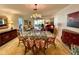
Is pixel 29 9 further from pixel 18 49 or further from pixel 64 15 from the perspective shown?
pixel 18 49

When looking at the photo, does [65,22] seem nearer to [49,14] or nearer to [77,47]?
[49,14]

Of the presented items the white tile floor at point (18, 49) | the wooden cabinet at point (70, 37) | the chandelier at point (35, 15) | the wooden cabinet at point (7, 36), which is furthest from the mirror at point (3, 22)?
the wooden cabinet at point (70, 37)

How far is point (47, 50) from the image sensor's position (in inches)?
105

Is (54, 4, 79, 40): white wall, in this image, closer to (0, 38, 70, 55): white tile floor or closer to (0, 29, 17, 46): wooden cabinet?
(0, 38, 70, 55): white tile floor

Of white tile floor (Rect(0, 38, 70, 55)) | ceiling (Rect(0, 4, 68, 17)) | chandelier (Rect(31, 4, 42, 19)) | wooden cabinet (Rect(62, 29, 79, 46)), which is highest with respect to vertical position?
ceiling (Rect(0, 4, 68, 17))

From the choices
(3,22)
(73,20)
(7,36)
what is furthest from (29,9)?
(73,20)

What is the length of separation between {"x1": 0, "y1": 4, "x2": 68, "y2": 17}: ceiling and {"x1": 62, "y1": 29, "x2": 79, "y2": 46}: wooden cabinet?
0.52 metres

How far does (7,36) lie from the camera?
2.70m

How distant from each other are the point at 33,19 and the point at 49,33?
49 cm

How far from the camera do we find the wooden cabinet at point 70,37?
100 inches

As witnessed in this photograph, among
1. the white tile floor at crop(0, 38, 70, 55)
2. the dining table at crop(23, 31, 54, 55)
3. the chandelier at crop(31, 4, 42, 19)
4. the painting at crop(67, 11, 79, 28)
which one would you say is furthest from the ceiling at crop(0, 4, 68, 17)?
the white tile floor at crop(0, 38, 70, 55)

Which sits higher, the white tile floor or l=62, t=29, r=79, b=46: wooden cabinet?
l=62, t=29, r=79, b=46: wooden cabinet

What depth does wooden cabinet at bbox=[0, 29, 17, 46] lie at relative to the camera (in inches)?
103

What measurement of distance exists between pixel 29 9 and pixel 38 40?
0.73 meters
